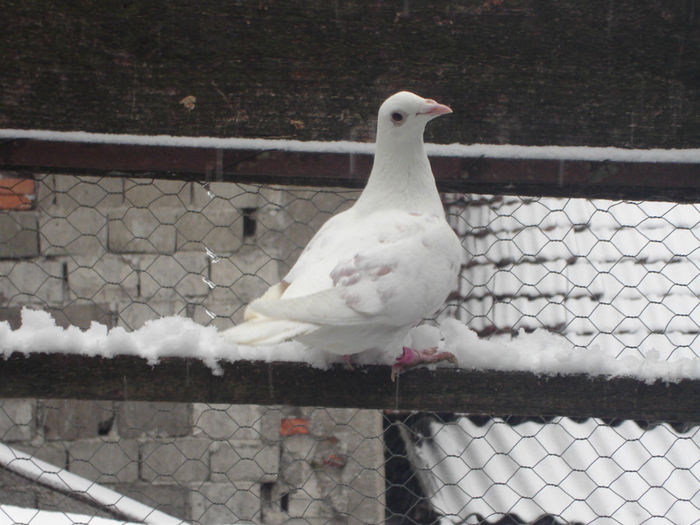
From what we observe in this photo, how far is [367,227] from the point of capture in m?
1.18

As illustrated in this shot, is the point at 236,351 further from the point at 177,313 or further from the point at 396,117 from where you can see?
the point at 177,313

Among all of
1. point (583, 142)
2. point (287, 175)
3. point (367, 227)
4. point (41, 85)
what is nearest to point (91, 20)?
point (41, 85)

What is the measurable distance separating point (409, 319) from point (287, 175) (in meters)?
0.26

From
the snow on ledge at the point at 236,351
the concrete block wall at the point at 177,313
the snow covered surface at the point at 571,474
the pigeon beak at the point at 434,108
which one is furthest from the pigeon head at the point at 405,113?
the concrete block wall at the point at 177,313

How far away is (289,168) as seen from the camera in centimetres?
106

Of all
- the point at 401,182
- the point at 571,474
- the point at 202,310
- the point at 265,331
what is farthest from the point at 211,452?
the point at 265,331

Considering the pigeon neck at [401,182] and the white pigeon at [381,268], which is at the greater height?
the pigeon neck at [401,182]

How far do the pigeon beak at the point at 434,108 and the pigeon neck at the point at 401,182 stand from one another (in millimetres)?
95

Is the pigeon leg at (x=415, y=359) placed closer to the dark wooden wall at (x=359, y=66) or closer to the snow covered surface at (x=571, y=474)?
the dark wooden wall at (x=359, y=66)

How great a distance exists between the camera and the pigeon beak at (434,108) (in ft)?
3.43

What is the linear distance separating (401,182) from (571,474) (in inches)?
38.7

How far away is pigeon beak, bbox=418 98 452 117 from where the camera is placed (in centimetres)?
104

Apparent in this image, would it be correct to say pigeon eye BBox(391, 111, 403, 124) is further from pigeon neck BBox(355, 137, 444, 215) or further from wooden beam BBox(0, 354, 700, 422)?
wooden beam BBox(0, 354, 700, 422)

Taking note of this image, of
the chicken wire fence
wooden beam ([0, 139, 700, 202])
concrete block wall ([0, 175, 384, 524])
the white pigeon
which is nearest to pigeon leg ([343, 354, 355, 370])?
the white pigeon
